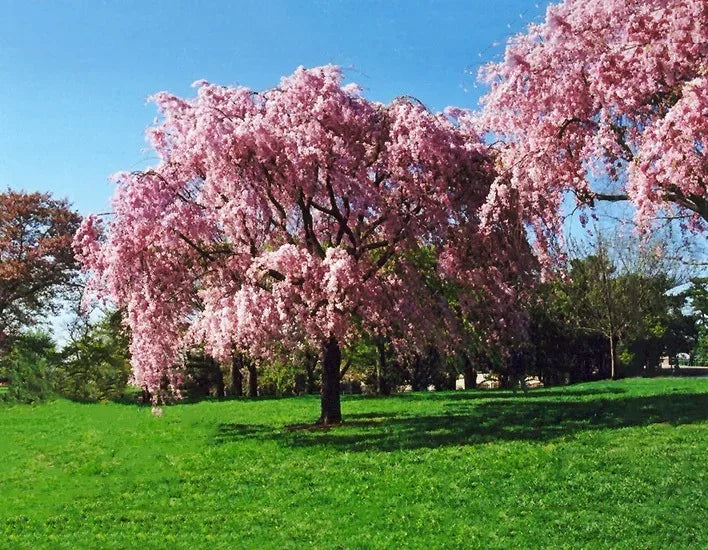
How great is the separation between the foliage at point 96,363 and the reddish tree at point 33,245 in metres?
3.64

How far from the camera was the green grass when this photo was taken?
12.7 meters

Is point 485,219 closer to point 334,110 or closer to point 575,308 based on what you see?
point 334,110

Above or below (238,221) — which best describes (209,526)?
below

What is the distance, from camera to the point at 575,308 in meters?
57.2

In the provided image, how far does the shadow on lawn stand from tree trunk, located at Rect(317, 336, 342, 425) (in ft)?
2.62

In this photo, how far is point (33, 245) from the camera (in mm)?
48188

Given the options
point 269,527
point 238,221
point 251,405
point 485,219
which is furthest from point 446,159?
point 251,405

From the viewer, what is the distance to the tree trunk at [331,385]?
1030 inches

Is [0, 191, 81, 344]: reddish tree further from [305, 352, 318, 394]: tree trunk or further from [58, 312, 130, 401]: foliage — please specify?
[305, 352, 318, 394]: tree trunk

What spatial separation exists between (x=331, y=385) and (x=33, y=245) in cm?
3013

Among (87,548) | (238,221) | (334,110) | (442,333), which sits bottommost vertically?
(87,548)

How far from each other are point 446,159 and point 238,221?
22.9 feet

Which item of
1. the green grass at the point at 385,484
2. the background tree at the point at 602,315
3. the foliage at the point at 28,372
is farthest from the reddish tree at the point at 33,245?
the background tree at the point at 602,315

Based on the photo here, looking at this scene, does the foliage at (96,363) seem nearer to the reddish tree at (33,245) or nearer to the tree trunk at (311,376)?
the reddish tree at (33,245)
